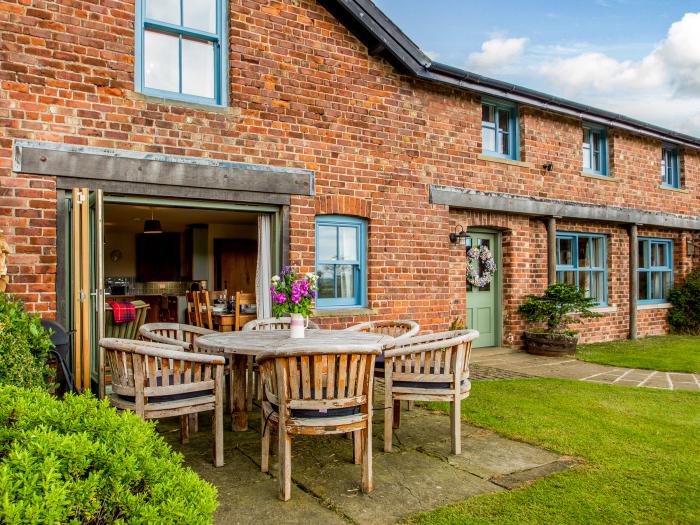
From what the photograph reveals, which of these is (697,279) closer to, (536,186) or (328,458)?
(536,186)

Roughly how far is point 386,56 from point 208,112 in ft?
9.49

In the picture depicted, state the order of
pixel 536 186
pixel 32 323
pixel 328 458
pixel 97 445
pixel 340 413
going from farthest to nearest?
pixel 536 186 → pixel 32 323 → pixel 328 458 → pixel 340 413 → pixel 97 445

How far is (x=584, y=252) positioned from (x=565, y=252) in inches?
24.5

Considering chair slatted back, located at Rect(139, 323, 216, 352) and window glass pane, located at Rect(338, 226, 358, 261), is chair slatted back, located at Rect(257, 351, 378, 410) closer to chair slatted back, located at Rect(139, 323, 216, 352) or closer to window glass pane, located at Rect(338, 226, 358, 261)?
chair slatted back, located at Rect(139, 323, 216, 352)

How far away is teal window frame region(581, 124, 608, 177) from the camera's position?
1155cm

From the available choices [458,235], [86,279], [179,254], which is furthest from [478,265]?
[179,254]

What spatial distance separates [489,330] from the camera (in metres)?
10.3

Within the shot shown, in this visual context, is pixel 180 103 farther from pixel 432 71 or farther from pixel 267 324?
pixel 432 71

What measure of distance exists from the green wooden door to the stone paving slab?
16.7 inches

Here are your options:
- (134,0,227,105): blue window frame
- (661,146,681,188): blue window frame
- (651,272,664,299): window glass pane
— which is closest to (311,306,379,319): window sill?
(134,0,227,105): blue window frame

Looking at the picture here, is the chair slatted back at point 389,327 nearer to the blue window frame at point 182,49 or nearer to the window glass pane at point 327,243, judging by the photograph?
the window glass pane at point 327,243

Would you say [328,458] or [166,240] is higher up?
[166,240]

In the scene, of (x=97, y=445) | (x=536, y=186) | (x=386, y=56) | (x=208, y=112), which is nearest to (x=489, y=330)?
(x=536, y=186)

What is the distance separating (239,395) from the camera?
16.3 ft
